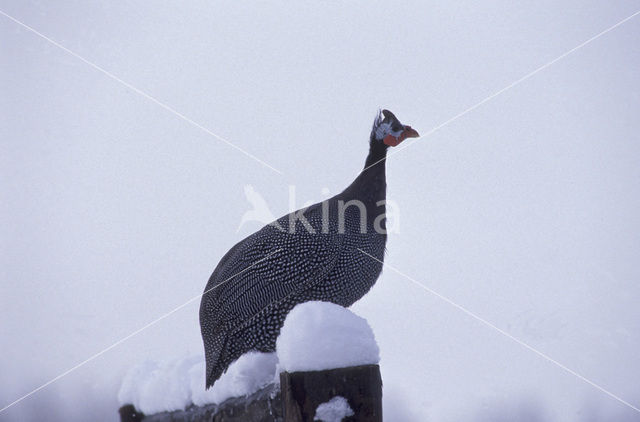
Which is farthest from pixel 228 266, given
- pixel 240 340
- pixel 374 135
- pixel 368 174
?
pixel 374 135

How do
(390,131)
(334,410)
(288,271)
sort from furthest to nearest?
(390,131) < (288,271) < (334,410)

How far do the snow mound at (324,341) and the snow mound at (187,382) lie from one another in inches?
26.3

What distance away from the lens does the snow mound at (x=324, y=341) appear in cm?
181

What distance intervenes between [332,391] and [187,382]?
185 centimetres

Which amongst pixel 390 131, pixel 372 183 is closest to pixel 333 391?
pixel 372 183

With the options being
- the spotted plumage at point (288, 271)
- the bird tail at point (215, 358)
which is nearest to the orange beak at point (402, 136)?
the spotted plumage at point (288, 271)

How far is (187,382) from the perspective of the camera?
11.3 feet

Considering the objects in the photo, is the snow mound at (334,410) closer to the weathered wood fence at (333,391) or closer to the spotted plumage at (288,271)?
the weathered wood fence at (333,391)

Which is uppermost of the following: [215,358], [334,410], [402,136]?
[402,136]

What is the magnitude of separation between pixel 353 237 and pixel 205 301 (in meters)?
0.99

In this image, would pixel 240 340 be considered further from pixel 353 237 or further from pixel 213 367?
pixel 353 237

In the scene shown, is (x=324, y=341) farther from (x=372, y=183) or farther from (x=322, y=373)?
(x=372, y=183)

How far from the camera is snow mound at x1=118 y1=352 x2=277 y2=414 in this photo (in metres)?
2.63

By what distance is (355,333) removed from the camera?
1.91 metres
